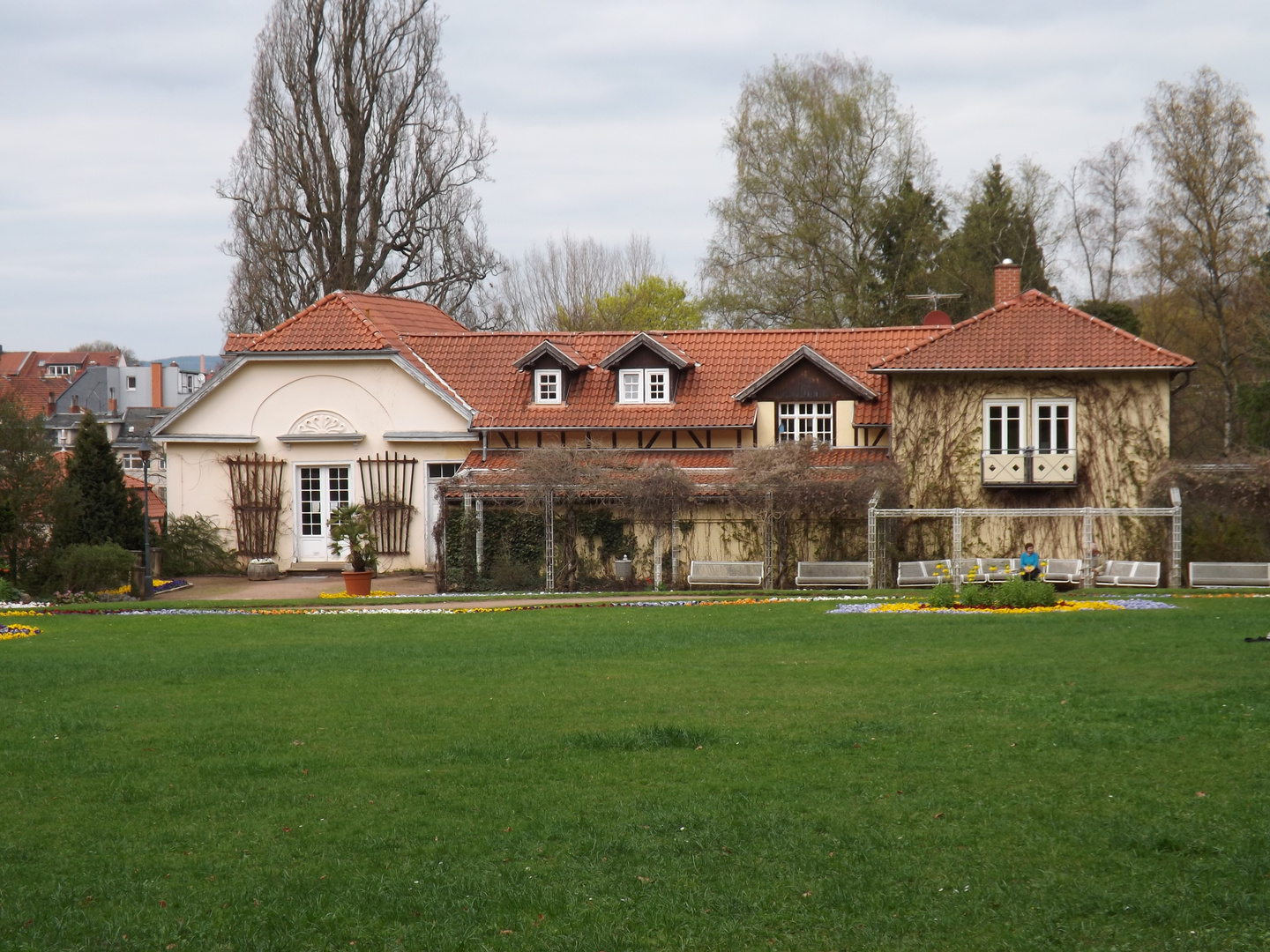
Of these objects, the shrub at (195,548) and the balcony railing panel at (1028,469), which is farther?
the shrub at (195,548)

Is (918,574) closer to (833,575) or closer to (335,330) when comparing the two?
(833,575)

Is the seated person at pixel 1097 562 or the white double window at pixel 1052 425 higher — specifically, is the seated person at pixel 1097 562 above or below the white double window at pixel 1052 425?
below

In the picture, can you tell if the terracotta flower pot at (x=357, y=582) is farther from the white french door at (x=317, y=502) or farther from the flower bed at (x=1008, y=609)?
the flower bed at (x=1008, y=609)

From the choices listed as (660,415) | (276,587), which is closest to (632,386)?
(660,415)

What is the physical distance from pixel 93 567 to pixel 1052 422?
2203 centimetres

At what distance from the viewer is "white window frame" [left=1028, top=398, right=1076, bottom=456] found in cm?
3012

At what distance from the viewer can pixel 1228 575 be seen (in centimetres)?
2627

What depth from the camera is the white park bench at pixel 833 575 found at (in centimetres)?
2841

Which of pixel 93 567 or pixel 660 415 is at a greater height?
pixel 660 415

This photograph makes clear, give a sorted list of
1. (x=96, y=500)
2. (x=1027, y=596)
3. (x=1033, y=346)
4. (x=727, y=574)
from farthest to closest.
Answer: (x=96, y=500) → (x=1033, y=346) → (x=727, y=574) → (x=1027, y=596)

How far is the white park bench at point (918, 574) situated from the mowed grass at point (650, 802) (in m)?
12.7

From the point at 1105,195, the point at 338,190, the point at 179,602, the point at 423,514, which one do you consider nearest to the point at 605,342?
the point at 423,514

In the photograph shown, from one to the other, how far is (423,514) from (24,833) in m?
25.4

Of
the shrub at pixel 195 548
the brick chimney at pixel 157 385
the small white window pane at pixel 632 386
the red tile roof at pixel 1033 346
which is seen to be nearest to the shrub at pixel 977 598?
the red tile roof at pixel 1033 346
